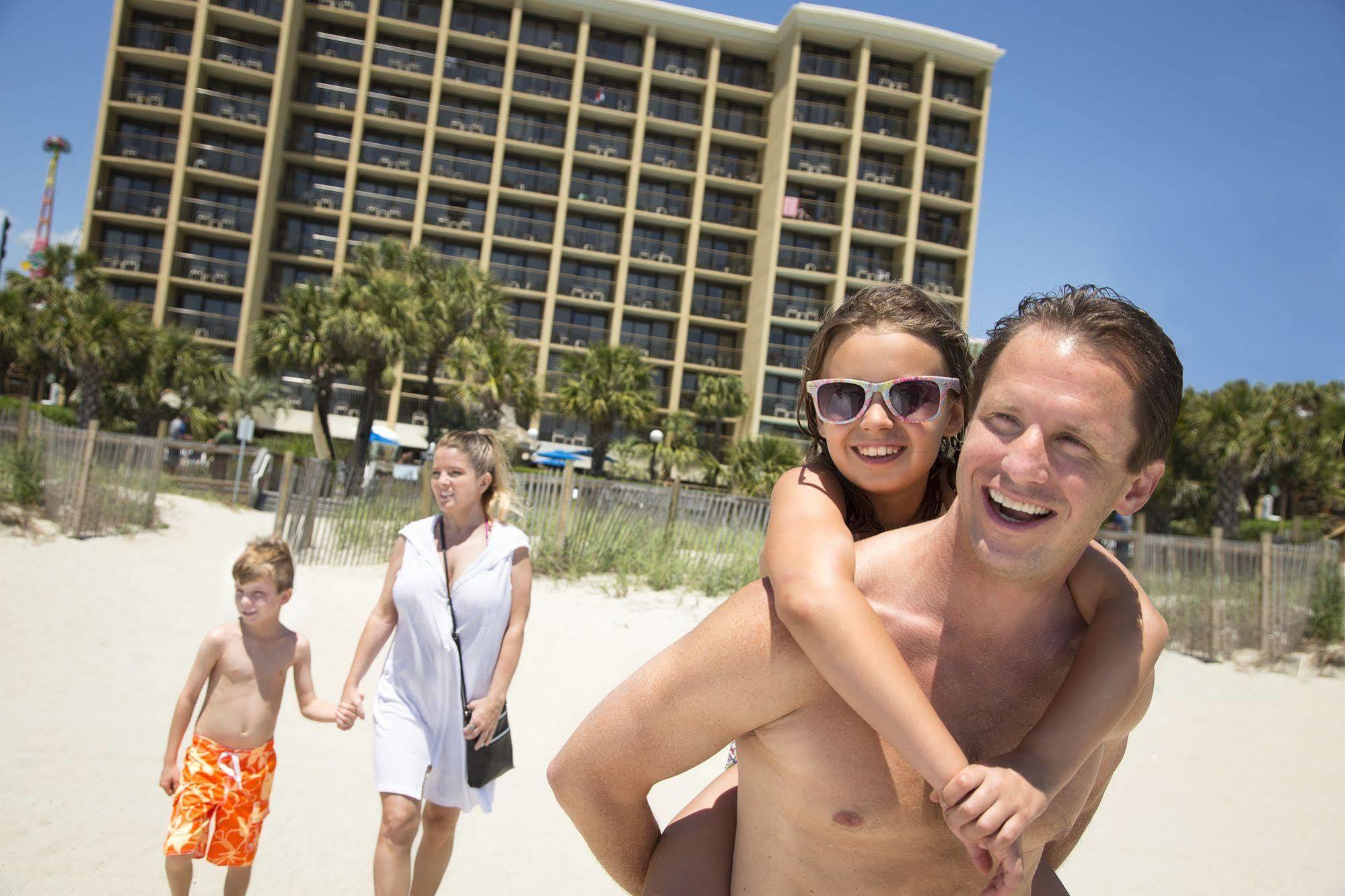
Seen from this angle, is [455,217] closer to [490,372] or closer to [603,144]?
[603,144]

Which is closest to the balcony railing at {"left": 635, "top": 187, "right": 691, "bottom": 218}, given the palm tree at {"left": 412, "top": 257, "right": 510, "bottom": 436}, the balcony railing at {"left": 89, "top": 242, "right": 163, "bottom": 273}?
the palm tree at {"left": 412, "top": 257, "right": 510, "bottom": 436}

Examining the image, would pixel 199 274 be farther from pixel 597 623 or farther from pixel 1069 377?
pixel 1069 377

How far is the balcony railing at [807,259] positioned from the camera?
51.9 m

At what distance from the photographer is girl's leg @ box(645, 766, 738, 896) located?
146cm

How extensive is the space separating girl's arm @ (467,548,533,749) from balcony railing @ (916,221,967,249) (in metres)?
51.3

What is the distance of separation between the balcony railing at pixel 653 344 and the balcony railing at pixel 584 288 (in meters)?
2.33

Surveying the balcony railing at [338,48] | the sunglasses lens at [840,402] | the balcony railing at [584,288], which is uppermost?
the balcony railing at [338,48]

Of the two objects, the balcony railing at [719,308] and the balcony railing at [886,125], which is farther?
the balcony railing at [719,308]

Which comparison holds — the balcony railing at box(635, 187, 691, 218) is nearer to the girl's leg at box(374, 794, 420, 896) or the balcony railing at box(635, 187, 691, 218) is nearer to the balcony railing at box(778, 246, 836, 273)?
the balcony railing at box(778, 246, 836, 273)

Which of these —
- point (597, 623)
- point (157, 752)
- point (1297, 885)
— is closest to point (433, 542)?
point (157, 752)

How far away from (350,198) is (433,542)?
48.3m

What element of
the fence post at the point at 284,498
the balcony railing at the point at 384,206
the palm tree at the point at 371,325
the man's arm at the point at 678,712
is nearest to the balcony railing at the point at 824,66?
the balcony railing at the point at 384,206

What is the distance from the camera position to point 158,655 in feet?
31.0

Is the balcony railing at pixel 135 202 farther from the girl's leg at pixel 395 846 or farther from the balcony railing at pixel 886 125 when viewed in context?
the girl's leg at pixel 395 846
